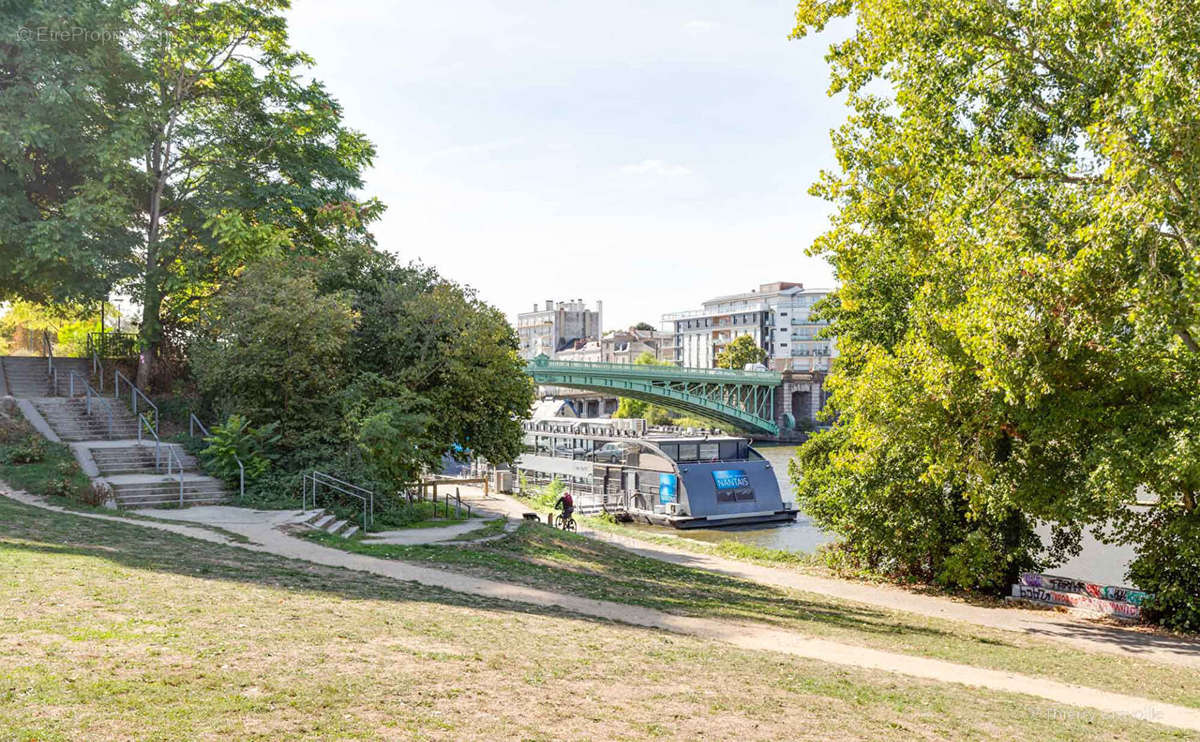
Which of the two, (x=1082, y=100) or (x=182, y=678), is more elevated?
(x=1082, y=100)

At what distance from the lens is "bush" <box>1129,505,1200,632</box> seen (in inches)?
643

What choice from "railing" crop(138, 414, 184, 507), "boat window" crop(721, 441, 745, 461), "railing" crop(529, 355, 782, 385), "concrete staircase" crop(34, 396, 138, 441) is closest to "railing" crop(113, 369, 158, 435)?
"railing" crop(138, 414, 184, 507)

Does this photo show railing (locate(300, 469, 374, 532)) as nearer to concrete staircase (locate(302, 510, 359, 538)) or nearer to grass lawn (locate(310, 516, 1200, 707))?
concrete staircase (locate(302, 510, 359, 538))

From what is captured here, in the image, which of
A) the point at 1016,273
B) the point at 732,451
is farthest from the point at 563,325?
the point at 1016,273

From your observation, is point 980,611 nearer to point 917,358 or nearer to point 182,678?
point 917,358

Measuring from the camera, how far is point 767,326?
133m

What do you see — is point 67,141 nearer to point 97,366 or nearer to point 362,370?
point 97,366

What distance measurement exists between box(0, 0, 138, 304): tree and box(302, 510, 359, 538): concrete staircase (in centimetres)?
1221

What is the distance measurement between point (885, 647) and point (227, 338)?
18.5 m

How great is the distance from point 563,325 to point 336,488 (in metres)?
158

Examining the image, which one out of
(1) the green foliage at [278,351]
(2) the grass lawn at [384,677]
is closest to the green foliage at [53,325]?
(1) the green foliage at [278,351]

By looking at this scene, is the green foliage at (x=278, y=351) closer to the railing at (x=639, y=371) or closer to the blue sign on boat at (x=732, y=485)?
the blue sign on boat at (x=732, y=485)

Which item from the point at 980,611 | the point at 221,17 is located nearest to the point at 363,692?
the point at 980,611

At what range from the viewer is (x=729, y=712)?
7.79m
